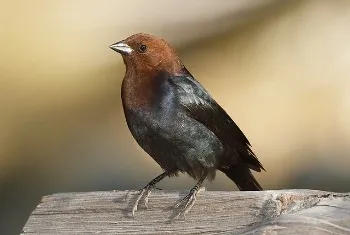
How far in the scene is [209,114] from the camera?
12.1 feet

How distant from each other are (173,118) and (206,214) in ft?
2.83

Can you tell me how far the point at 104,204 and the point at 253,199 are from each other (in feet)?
1.51

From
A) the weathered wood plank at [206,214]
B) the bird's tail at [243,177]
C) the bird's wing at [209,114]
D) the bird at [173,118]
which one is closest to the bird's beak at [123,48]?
the bird at [173,118]

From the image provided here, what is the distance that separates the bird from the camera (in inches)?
141

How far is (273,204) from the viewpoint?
260 cm

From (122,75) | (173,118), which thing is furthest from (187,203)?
(122,75)

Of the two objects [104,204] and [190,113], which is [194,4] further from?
[104,204]

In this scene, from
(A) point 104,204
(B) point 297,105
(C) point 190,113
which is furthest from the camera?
(B) point 297,105

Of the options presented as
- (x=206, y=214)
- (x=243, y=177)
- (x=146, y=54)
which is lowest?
(x=243, y=177)

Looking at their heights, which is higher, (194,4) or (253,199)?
(194,4)

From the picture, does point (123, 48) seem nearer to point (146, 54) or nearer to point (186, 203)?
point (146, 54)

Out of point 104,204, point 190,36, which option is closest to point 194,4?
point 190,36

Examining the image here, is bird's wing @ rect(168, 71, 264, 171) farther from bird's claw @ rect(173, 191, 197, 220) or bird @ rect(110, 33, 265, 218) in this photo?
bird's claw @ rect(173, 191, 197, 220)

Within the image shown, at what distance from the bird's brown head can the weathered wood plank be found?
31.8 inches
